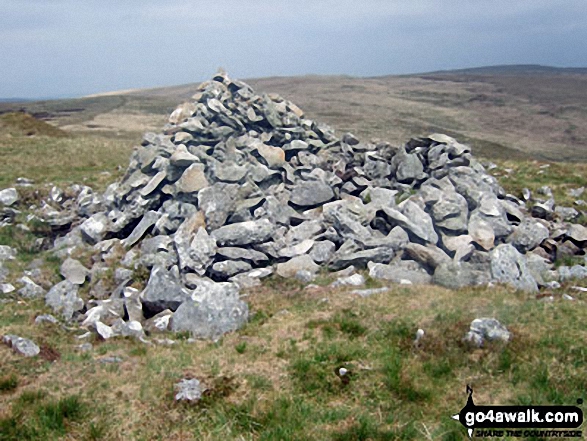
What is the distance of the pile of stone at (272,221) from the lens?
15.8 metres

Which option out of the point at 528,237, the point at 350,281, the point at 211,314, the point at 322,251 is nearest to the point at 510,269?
the point at 528,237

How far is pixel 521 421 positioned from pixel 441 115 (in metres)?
115

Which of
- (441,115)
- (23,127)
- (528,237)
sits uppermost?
(23,127)

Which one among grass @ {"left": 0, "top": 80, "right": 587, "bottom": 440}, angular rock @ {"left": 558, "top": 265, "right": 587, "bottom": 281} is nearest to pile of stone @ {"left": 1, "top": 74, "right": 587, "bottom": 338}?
angular rock @ {"left": 558, "top": 265, "right": 587, "bottom": 281}

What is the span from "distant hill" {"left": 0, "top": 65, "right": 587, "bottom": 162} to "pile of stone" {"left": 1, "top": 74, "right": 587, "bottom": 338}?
4418 cm

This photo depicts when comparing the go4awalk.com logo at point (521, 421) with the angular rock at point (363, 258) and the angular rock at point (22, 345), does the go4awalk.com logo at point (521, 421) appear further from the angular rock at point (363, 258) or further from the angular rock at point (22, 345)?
the angular rock at point (22, 345)

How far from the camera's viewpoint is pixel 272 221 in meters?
19.8

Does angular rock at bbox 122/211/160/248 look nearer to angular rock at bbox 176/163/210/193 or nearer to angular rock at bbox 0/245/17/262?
angular rock at bbox 176/163/210/193

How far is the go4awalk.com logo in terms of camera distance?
7918 millimetres

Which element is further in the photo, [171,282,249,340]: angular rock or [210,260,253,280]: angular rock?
→ [210,260,253,280]: angular rock

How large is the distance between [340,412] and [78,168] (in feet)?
112

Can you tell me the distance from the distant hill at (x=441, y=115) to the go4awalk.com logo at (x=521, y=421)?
6302 centimetres

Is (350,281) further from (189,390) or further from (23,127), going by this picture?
(23,127)

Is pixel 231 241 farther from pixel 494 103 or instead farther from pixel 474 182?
pixel 494 103
